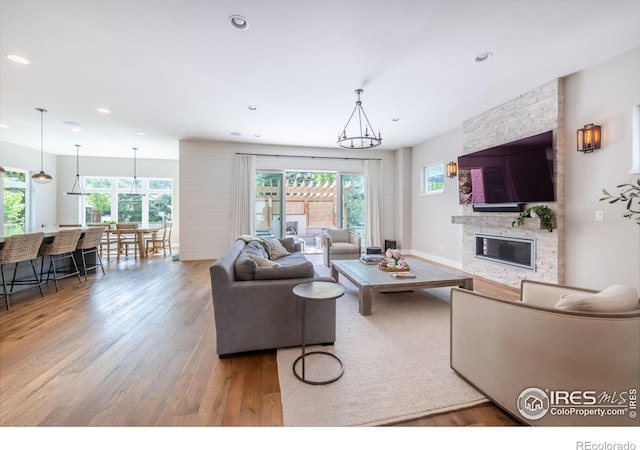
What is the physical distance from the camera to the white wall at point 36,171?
6.70 meters

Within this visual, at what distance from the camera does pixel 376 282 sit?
3.14m

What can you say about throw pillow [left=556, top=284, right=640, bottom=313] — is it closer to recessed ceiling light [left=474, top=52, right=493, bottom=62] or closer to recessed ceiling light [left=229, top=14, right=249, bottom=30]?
recessed ceiling light [left=474, top=52, right=493, bottom=62]

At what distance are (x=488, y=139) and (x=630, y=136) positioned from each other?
74.4 inches

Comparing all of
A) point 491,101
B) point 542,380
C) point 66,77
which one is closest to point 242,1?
point 66,77

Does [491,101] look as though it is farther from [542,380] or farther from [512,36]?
[542,380]

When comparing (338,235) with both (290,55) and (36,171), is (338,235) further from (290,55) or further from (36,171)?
(36,171)

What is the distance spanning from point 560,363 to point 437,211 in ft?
17.4

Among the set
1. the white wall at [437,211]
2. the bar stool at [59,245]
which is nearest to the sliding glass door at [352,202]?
the white wall at [437,211]

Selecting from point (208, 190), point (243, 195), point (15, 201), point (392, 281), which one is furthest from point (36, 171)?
point (392, 281)

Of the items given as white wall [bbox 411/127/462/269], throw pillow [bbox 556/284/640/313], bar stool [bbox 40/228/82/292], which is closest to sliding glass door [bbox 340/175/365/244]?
white wall [bbox 411/127/462/269]

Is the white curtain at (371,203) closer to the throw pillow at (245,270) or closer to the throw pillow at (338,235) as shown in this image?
the throw pillow at (338,235)

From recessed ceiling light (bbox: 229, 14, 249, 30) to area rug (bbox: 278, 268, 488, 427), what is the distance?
3.00 meters

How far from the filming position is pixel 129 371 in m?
2.03

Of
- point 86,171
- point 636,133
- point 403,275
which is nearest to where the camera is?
point 636,133
